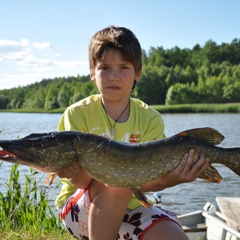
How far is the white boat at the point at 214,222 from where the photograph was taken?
4.56 metres

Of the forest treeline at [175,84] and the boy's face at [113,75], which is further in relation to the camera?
the forest treeline at [175,84]

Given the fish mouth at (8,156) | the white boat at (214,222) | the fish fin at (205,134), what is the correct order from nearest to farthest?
the fish mouth at (8,156) < the fish fin at (205,134) < the white boat at (214,222)

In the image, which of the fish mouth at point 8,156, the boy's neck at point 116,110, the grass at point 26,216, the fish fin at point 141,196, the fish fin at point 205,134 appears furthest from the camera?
the grass at point 26,216

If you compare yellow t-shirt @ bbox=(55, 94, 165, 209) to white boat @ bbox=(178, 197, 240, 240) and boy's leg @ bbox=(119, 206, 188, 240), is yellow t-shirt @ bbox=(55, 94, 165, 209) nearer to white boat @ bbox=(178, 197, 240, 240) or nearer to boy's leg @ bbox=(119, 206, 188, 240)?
boy's leg @ bbox=(119, 206, 188, 240)

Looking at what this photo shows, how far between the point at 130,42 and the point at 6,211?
2.52 meters

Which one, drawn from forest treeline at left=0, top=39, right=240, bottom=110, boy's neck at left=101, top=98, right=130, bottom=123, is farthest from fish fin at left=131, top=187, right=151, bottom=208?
forest treeline at left=0, top=39, right=240, bottom=110

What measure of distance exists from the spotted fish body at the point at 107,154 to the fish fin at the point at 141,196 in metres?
0.03

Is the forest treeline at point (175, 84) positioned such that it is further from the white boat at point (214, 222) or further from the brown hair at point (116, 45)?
the brown hair at point (116, 45)

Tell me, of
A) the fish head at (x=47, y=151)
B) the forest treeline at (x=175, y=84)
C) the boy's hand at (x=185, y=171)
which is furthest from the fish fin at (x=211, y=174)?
the forest treeline at (x=175, y=84)

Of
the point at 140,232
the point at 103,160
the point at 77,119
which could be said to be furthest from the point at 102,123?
the point at 140,232

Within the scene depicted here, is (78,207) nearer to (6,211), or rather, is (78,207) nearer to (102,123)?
(102,123)

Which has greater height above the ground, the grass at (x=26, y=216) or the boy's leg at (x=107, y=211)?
the boy's leg at (x=107, y=211)

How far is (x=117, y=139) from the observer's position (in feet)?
9.37

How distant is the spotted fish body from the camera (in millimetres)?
2373
